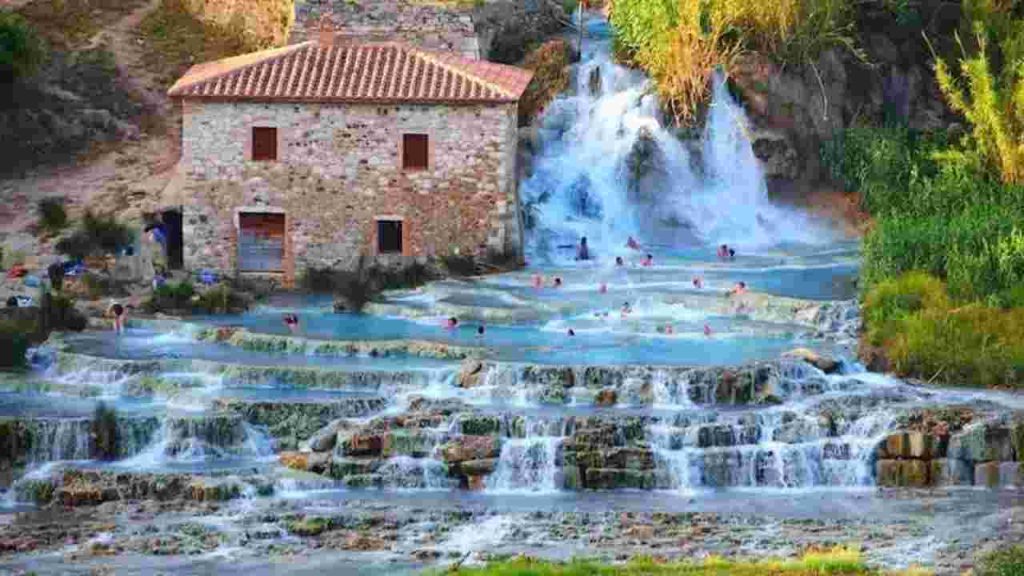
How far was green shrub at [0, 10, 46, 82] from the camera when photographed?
190 ft

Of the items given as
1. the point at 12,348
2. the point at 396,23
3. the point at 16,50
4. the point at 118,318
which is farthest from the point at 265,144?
the point at 12,348

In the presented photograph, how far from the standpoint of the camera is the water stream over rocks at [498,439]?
36.6 m

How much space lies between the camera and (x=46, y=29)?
2454 inches

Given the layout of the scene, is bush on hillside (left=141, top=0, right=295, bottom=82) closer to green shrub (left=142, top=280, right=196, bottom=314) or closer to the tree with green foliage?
green shrub (left=142, top=280, right=196, bottom=314)

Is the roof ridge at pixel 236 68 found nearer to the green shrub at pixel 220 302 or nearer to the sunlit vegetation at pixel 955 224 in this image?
the green shrub at pixel 220 302

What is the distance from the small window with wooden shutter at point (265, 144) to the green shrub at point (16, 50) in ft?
23.2

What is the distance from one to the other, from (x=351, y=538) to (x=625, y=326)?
13043 mm

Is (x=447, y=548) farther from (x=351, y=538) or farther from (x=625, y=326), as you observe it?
(x=625, y=326)

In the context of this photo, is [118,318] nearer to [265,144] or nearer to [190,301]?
[190,301]

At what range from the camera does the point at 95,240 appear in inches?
2098

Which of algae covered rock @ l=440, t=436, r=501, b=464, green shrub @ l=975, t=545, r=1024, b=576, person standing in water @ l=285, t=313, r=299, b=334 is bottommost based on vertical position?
green shrub @ l=975, t=545, r=1024, b=576

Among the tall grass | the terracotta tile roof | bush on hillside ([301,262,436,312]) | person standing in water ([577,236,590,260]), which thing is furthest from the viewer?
the tall grass

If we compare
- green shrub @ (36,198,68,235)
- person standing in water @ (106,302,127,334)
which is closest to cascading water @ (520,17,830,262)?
green shrub @ (36,198,68,235)

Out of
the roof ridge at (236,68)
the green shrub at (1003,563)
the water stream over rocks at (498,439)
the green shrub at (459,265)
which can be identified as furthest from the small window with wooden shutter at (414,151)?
the green shrub at (1003,563)
